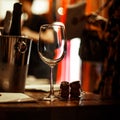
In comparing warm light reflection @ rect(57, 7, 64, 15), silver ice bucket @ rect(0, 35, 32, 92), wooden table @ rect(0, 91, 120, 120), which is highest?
warm light reflection @ rect(57, 7, 64, 15)

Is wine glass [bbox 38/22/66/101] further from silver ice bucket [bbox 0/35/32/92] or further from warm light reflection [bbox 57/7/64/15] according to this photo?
warm light reflection [bbox 57/7/64/15]

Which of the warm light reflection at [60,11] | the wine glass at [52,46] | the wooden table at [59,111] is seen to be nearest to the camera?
the wooden table at [59,111]

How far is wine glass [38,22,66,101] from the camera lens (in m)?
0.95

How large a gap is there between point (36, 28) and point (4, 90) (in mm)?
2730

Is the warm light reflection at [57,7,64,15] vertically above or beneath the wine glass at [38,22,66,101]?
above

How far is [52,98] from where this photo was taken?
3.11ft

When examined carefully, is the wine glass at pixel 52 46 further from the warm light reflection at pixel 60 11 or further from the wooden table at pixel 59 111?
the warm light reflection at pixel 60 11

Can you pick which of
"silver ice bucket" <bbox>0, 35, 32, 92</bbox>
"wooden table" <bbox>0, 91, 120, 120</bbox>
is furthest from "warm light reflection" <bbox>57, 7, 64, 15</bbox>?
"wooden table" <bbox>0, 91, 120, 120</bbox>

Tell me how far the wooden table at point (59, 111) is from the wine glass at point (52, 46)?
12cm

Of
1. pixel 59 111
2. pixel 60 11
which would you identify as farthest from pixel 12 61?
pixel 60 11

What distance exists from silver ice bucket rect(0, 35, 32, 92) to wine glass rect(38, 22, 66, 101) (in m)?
0.09

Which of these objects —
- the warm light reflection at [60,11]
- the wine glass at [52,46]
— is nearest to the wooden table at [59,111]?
the wine glass at [52,46]

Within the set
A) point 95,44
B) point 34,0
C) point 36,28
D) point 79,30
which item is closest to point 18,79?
point 95,44

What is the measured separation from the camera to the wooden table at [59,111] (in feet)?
2.52
